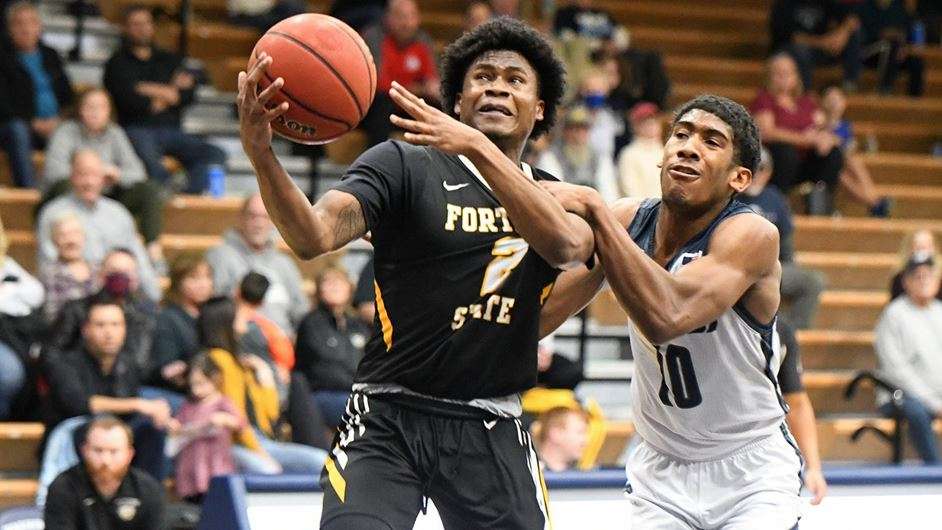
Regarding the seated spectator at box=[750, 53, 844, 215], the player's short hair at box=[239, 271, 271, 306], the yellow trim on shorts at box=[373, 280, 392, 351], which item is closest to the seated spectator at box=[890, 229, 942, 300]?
the seated spectator at box=[750, 53, 844, 215]

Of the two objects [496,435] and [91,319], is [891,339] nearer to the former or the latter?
[91,319]

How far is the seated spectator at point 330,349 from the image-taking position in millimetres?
8570

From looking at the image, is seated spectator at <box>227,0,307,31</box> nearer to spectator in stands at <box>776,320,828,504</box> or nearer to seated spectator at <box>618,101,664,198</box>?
seated spectator at <box>618,101,664,198</box>

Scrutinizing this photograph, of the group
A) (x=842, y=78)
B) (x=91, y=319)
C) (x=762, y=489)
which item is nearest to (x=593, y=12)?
(x=842, y=78)

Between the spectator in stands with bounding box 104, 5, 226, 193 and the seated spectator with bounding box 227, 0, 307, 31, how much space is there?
120cm

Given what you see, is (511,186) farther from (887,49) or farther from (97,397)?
(887,49)

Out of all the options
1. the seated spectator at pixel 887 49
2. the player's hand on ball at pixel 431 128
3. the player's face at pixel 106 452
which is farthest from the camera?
the seated spectator at pixel 887 49

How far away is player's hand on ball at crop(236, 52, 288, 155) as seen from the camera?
12.2 feet

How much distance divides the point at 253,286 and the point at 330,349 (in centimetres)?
54

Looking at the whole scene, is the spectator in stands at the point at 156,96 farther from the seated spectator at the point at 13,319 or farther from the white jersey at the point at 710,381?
the white jersey at the point at 710,381

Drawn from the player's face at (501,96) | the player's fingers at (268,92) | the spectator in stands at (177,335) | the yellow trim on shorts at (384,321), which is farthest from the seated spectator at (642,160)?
the player's fingers at (268,92)

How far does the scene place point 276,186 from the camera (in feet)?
12.4

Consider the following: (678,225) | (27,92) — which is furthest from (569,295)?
(27,92)

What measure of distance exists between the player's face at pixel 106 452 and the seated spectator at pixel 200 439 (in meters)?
0.79
